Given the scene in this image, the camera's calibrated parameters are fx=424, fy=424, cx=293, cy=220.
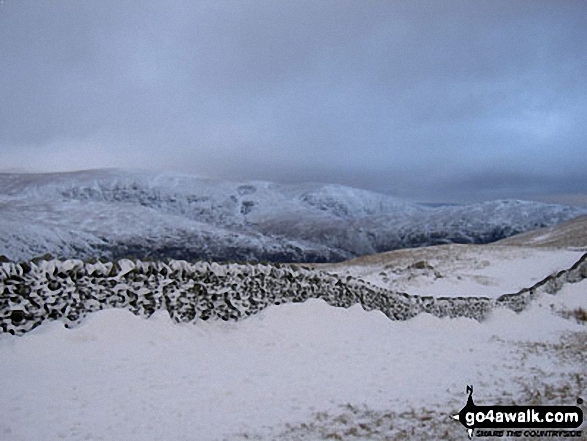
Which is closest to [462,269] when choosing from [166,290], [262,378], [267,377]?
[166,290]

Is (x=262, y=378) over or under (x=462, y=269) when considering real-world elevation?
over

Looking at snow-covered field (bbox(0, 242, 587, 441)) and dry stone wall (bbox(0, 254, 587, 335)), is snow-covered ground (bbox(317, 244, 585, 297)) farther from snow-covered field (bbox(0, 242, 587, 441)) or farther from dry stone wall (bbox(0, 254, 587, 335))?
snow-covered field (bbox(0, 242, 587, 441))

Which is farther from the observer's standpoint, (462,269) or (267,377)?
(462,269)

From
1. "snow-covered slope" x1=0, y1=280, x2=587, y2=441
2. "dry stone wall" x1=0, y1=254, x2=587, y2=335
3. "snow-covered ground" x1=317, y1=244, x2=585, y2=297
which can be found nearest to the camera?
"snow-covered slope" x1=0, y1=280, x2=587, y2=441

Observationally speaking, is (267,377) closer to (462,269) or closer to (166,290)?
(166,290)

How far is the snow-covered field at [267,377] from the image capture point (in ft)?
20.7

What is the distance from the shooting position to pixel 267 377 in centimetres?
849

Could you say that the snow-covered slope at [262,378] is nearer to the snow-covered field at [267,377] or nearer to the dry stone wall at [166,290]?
the snow-covered field at [267,377]

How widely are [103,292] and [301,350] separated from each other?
16.1ft

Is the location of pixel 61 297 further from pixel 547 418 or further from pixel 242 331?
pixel 547 418

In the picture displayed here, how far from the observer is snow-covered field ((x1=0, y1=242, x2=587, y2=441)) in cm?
631

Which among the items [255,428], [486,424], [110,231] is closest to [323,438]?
[255,428]

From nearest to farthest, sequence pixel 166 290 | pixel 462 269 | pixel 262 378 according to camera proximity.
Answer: pixel 262 378 → pixel 166 290 → pixel 462 269

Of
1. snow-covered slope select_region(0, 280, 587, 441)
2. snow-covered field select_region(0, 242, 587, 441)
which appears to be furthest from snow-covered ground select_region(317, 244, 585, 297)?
snow-covered slope select_region(0, 280, 587, 441)
